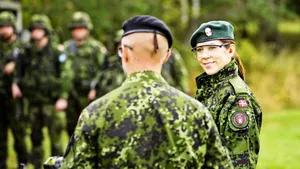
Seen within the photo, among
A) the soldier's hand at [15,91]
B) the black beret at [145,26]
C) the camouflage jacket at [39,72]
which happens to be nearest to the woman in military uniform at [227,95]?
the black beret at [145,26]

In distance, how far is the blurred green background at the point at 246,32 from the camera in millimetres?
15898

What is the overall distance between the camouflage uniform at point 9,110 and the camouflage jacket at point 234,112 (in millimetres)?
5409

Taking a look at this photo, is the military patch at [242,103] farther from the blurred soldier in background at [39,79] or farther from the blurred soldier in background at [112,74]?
the blurred soldier in background at [39,79]

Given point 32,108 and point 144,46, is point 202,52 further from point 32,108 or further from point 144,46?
point 32,108

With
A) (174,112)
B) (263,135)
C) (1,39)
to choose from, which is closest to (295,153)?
(263,135)

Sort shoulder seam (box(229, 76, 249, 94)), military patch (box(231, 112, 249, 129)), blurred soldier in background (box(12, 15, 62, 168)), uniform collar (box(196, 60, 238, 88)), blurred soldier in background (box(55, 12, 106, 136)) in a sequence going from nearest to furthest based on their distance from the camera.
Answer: military patch (box(231, 112, 249, 129)) → shoulder seam (box(229, 76, 249, 94)) → uniform collar (box(196, 60, 238, 88)) → blurred soldier in background (box(12, 15, 62, 168)) → blurred soldier in background (box(55, 12, 106, 136))

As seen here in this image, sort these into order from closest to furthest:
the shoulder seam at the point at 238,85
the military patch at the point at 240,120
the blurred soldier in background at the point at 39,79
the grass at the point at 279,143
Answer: the military patch at the point at 240,120
the shoulder seam at the point at 238,85
the blurred soldier in background at the point at 39,79
the grass at the point at 279,143

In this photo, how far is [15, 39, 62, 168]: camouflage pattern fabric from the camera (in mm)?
9406

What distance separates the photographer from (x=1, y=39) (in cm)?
956

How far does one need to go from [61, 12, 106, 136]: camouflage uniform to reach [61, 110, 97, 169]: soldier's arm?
6367 millimetres

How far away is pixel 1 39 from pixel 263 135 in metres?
6.44

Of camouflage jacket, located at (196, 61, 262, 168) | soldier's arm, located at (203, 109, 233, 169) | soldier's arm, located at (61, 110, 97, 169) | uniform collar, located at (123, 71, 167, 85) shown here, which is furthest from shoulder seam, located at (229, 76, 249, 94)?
soldier's arm, located at (61, 110, 97, 169)

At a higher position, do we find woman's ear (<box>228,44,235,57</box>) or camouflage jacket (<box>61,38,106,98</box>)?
Answer: camouflage jacket (<box>61,38,106,98</box>)

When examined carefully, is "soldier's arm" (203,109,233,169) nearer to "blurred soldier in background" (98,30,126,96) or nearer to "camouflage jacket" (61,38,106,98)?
"blurred soldier in background" (98,30,126,96)
